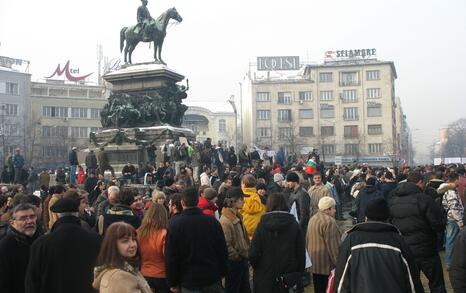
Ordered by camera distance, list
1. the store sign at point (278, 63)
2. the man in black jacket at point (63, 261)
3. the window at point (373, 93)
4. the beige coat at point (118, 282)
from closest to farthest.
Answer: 1. the beige coat at point (118, 282)
2. the man in black jacket at point (63, 261)
3. the window at point (373, 93)
4. the store sign at point (278, 63)

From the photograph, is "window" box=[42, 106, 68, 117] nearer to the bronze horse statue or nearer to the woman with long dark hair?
the bronze horse statue

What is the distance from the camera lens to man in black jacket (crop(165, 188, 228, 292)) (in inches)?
248

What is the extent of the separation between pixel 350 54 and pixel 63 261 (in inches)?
3857

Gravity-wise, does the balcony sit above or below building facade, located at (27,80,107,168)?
above

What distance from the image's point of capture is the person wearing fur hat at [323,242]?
768 cm

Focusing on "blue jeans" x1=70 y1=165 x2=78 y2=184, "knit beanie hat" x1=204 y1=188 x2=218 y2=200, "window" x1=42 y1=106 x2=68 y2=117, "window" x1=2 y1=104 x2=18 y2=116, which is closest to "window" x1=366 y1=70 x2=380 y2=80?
"window" x1=42 y1=106 x2=68 y2=117

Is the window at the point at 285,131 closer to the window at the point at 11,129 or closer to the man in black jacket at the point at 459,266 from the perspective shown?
the window at the point at 11,129

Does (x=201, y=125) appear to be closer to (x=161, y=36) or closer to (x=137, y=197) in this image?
(x=161, y=36)

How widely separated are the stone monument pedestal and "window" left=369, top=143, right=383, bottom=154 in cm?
7023

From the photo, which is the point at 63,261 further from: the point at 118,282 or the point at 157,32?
the point at 157,32

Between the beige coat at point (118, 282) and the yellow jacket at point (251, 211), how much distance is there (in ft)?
15.8

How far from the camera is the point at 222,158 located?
26.4 meters

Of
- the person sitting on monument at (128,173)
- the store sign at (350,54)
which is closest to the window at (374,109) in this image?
the store sign at (350,54)

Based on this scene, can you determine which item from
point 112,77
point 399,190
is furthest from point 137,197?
point 112,77
